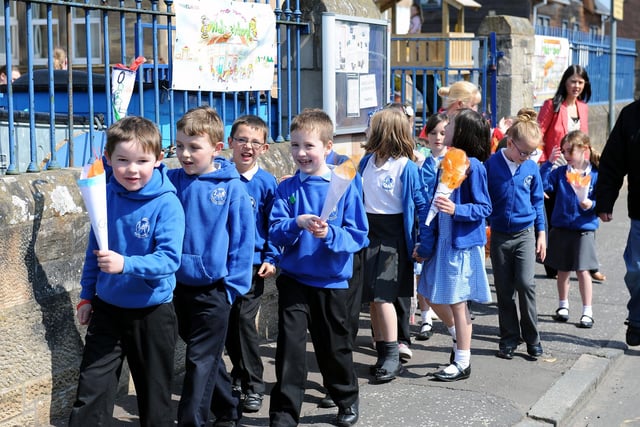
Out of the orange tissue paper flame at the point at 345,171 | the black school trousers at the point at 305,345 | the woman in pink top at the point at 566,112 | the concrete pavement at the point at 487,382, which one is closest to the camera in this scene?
the orange tissue paper flame at the point at 345,171

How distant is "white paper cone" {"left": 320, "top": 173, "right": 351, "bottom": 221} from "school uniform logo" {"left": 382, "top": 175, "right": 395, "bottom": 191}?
118 cm

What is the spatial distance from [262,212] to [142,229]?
1.25m

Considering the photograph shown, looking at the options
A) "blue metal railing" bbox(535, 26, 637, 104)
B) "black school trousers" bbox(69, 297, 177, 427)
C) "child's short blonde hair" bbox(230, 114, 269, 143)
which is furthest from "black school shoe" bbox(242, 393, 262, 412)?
"blue metal railing" bbox(535, 26, 637, 104)

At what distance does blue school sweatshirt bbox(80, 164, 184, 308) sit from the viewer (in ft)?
12.9

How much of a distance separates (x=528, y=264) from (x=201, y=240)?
8.60 feet

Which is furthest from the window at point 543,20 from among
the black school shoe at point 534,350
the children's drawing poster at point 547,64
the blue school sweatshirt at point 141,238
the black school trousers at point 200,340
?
the blue school sweatshirt at point 141,238

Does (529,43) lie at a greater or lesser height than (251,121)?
greater

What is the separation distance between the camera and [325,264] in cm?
460

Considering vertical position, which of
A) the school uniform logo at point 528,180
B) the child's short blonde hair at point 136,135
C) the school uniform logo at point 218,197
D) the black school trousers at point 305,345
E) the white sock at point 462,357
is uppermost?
the child's short blonde hair at point 136,135

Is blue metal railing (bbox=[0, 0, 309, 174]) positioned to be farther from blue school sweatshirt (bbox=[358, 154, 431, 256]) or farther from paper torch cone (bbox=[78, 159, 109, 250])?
blue school sweatshirt (bbox=[358, 154, 431, 256])

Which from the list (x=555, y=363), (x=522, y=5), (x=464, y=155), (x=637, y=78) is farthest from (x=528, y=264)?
(x=522, y=5)

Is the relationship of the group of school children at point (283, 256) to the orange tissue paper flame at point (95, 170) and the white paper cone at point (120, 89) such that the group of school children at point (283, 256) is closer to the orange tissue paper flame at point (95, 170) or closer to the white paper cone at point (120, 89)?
the orange tissue paper flame at point (95, 170)

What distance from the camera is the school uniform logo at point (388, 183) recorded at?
5.52 meters

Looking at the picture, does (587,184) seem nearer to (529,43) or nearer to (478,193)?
(478,193)
